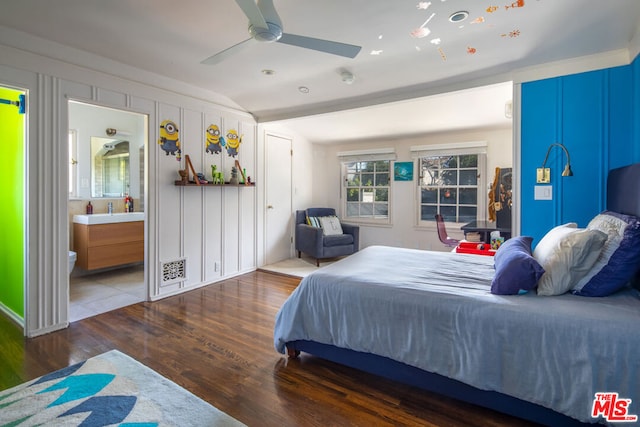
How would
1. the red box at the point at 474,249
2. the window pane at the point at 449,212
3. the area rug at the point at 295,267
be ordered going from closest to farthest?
the red box at the point at 474,249
the area rug at the point at 295,267
the window pane at the point at 449,212

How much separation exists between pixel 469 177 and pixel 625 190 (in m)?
3.10

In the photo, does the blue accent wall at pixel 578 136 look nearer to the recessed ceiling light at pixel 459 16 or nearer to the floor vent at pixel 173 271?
the recessed ceiling light at pixel 459 16

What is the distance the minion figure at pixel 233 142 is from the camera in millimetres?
4359

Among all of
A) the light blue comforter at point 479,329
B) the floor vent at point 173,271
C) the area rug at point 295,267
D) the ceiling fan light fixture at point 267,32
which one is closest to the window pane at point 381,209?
the area rug at point 295,267

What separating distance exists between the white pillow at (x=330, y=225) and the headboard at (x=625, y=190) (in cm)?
381

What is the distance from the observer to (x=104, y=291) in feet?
12.7

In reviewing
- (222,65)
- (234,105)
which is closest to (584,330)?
(222,65)

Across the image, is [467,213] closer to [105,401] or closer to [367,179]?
[367,179]

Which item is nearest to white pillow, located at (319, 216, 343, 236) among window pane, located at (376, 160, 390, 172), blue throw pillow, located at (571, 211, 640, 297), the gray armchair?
the gray armchair

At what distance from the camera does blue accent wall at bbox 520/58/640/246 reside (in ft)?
8.44

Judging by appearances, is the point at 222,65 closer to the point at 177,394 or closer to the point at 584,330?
the point at 177,394

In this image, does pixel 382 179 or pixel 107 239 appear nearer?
pixel 107 239

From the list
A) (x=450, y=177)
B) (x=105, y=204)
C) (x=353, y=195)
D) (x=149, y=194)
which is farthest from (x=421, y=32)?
(x=105, y=204)

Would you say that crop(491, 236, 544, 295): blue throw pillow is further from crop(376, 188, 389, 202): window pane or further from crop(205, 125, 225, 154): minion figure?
crop(376, 188, 389, 202): window pane
